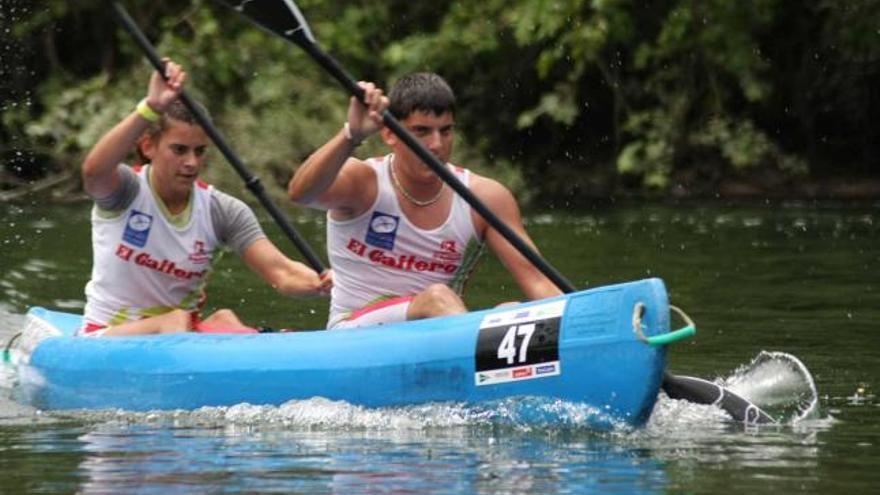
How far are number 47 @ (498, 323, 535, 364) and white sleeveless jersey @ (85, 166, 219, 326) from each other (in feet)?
5.55

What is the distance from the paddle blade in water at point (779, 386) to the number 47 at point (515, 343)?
110cm

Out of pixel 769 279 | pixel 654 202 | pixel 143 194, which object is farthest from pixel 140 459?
pixel 654 202

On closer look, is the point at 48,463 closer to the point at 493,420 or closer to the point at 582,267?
the point at 493,420

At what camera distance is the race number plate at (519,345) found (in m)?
7.11

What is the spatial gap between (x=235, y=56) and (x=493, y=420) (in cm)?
1486

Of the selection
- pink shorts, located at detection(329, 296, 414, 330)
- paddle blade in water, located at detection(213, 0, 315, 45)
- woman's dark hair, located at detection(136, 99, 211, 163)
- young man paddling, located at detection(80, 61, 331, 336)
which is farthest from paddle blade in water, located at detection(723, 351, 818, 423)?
woman's dark hair, located at detection(136, 99, 211, 163)

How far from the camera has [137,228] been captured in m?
8.22

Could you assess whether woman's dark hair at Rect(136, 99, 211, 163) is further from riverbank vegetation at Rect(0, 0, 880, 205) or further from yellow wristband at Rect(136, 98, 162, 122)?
riverbank vegetation at Rect(0, 0, 880, 205)

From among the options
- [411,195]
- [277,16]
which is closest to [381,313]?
[411,195]

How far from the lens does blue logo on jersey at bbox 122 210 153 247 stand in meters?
8.21

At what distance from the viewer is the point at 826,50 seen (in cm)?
2142

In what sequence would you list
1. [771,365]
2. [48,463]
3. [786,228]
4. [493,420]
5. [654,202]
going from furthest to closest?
1. [654,202]
2. [786,228]
3. [771,365]
4. [493,420]
5. [48,463]

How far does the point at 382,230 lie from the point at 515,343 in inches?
39.4

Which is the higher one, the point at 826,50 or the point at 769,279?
the point at 826,50
